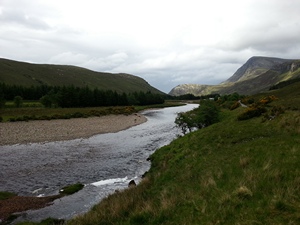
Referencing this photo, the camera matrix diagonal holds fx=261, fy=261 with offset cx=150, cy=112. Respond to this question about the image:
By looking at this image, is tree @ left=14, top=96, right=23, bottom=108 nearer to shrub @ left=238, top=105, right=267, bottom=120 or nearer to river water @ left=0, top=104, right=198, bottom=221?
river water @ left=0, top=104, right=198, bottom=221

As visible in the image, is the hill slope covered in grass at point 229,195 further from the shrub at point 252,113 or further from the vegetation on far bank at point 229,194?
the shrub at point 252,113

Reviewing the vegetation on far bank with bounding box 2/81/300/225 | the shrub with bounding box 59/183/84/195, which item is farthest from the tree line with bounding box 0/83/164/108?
the vegetation on far bank with bounding box 2/81/300/225

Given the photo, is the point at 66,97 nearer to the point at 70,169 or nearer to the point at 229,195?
the point at 70,169

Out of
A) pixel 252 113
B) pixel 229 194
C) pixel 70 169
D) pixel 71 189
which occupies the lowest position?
pixel 70 169

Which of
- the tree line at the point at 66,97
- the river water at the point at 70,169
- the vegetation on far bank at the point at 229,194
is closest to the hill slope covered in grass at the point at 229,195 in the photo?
the vegetation on far bank at the point at 229,194

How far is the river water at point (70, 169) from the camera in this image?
21.0 m

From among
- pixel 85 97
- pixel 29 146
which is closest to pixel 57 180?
pixel 29 146

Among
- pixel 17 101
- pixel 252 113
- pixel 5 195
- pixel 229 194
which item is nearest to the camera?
pixel 229 194

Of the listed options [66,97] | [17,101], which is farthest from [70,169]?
[66,97]

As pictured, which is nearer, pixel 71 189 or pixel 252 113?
pixel 71 189

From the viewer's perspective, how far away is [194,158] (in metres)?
22.4

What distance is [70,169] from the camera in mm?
31109

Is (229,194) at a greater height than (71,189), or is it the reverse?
(229,194)

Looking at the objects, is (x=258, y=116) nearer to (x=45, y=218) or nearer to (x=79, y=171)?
(x=79, y=171)
